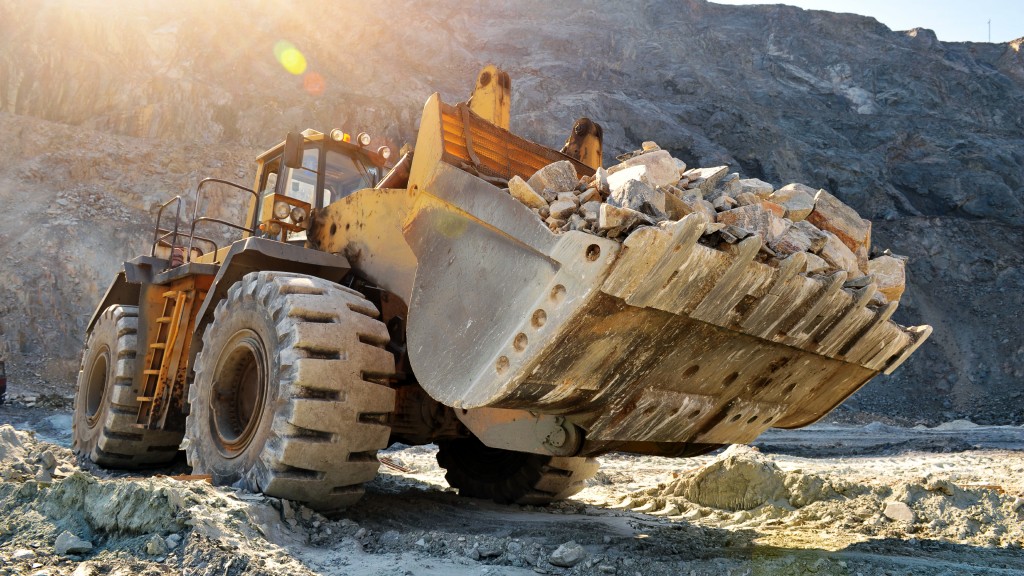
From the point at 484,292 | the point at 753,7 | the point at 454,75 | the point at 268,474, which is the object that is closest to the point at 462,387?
the point at 484,292

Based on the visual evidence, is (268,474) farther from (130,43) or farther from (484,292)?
(130,43)

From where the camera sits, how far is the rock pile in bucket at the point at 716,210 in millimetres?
3010

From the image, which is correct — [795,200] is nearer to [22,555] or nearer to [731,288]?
[731,288]

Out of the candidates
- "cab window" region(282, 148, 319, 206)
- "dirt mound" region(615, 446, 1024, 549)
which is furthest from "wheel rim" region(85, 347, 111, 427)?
"dirt mound" region(615, 446, 1024, 549)

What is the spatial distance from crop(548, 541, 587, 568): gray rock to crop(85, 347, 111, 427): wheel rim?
524 centimetres

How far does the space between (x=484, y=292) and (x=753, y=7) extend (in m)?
57.6

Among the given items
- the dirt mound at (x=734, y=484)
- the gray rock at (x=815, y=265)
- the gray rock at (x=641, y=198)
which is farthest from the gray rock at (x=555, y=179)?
the dirt mound at (x=734, y=484)

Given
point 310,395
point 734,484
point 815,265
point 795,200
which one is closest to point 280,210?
point 310,395

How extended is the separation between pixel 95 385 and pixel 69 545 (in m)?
4.50

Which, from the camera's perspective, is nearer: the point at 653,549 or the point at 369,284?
the point at 653,549

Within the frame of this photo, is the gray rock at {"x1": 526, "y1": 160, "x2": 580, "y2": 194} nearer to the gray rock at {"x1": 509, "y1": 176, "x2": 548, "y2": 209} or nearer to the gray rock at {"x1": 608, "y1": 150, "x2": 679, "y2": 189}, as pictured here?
the gray rock at {"x1": 509, "y1": 176, "x2": 548, "y2": 209}

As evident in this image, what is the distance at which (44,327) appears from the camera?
20875 millimetres

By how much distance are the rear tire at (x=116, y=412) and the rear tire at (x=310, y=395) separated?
2175mm

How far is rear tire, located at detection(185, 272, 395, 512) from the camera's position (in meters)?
3.59
